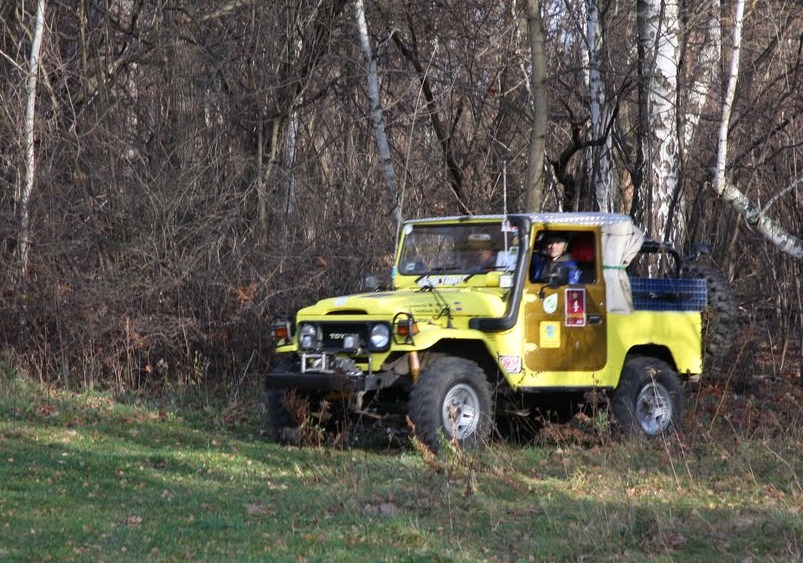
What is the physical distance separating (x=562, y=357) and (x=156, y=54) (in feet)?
33.0

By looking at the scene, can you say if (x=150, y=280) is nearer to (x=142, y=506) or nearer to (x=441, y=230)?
(x=441, y=230)

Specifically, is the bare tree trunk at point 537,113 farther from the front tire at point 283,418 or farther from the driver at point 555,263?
the front tire at point 283,418

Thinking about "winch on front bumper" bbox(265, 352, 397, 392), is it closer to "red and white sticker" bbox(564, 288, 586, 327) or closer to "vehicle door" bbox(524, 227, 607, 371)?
"vehicle door" bbox(524, 227, 607, 371)

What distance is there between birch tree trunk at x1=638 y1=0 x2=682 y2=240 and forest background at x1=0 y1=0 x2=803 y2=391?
1.4 inches

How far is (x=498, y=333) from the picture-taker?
10727 mm

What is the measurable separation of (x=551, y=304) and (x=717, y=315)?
2.00 metres

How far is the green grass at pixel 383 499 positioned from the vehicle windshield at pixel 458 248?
5.47 ft

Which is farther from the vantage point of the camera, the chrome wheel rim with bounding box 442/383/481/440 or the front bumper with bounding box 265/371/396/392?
the chrome wheel rim with bounding box 442/383/481/440

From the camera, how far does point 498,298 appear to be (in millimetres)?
10797

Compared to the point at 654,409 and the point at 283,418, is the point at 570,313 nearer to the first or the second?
the point at 654,409

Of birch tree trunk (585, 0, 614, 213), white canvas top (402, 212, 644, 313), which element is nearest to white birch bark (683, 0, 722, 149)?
birch tree trunk (585, 0, 614, 213)

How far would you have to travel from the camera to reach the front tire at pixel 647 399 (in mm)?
11316

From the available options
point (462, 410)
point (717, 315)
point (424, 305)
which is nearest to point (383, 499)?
point (462, 410)

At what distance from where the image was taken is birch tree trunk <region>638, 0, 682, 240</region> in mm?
14922
